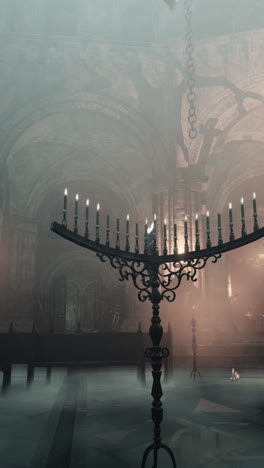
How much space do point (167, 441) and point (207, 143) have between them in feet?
33.1

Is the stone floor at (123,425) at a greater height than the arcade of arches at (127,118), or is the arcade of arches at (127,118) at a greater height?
the arcade of arches at (127,118)

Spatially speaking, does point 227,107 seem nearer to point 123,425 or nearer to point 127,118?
point 127,118

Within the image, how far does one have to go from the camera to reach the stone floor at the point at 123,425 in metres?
2.81

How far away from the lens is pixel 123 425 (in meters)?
3.77

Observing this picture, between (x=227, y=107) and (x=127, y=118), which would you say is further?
(x=127, y=118)

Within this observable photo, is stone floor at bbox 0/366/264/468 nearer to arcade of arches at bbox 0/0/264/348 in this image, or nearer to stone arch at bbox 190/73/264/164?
arcade of arches at bbox 0/0/264/348

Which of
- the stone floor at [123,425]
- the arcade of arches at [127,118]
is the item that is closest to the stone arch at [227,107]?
the arcade of arches at [127,118]

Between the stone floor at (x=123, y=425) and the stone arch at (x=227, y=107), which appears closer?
the stone floor at (x=123, y=425)

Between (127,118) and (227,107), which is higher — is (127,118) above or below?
below

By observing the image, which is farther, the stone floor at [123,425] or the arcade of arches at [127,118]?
the arcade of arches at [127,118]

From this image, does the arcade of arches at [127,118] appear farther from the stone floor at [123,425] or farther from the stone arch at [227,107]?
the stone floor at [123,425]

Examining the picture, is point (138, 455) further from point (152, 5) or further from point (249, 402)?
point (152, 5)

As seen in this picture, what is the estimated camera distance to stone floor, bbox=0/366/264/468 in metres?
2.81

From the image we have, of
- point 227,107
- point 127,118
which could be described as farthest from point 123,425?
point 227,107
